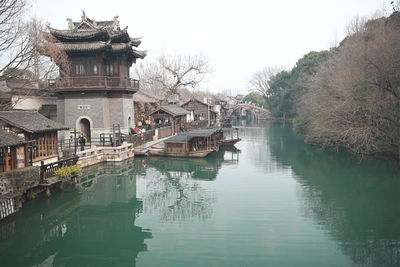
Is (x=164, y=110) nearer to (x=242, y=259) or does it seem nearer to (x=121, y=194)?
(x=121, y=194)

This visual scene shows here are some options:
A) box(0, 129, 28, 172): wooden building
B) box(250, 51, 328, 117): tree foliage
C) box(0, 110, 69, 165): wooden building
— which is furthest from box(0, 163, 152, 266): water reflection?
box(250, 51, 328, 117): tree foliage

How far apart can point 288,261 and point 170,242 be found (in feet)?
11.7

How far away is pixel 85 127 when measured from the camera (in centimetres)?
2642

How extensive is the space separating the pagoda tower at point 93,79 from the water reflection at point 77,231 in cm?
1017

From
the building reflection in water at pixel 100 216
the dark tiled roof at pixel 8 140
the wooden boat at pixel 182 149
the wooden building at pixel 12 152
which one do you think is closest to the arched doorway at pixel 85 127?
the wooden boat at pixel 182 149

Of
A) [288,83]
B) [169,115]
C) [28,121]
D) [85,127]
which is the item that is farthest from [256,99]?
[28,121]

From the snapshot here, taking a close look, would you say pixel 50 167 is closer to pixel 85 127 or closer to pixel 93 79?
pixel 93 79

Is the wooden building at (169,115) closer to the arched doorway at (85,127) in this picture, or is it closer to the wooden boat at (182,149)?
the wooden boat at (182,149)

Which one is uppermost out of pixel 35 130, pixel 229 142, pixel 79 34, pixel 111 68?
pixel 79 34

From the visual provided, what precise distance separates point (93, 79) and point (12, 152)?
12.9 m

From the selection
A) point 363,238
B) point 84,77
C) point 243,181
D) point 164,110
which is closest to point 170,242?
point 363,238

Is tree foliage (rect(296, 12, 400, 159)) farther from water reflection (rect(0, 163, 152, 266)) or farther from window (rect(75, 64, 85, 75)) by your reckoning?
window (rect(75, 64, 85, 75))

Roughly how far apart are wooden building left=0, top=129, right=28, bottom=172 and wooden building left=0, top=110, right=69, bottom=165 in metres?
0.54

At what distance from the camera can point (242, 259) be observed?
348 inches
